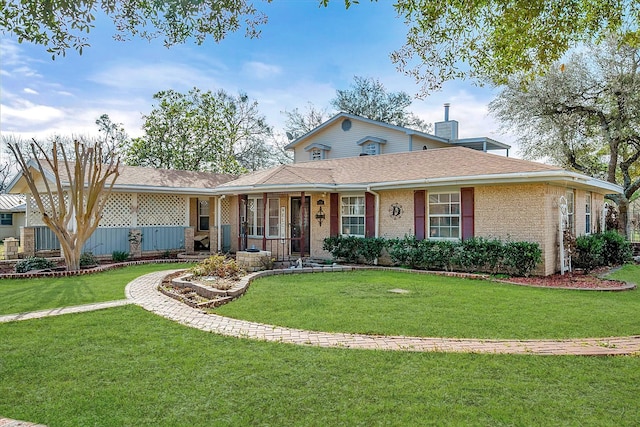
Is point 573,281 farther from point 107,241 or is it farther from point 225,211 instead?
point 107,241

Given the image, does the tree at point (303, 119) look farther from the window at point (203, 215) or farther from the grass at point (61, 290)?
the grass at point (61, 290)

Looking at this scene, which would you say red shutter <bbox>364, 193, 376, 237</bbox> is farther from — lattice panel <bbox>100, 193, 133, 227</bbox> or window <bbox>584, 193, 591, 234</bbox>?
lattice panel <bbox>100, 193, 133, 227</bbox>

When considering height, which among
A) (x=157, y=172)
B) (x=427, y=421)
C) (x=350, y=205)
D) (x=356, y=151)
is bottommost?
(x=427, y=421)

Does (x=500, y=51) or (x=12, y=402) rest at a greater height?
(x=500, y=51)

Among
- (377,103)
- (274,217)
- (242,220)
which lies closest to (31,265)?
(242,220)

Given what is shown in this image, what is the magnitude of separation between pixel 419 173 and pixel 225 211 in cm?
888

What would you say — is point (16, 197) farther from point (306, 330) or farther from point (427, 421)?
point (427, 421)

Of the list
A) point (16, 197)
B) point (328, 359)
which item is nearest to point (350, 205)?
point (328, 359)

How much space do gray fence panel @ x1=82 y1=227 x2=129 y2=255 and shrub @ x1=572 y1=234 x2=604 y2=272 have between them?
14665 mm

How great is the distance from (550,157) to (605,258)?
29.2ft

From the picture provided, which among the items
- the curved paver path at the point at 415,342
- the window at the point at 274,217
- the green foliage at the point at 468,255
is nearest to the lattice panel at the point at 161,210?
the window at the point at 274,217

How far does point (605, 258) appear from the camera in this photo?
47.0ft

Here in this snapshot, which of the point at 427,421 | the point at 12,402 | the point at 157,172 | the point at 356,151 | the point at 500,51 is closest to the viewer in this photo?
the point at 427,421

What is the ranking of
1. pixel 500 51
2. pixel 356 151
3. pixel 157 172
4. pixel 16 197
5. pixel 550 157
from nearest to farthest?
pixel 500 51, pixel 157 172, pixel 550 157, pixel 356 151, pixel 16 197
